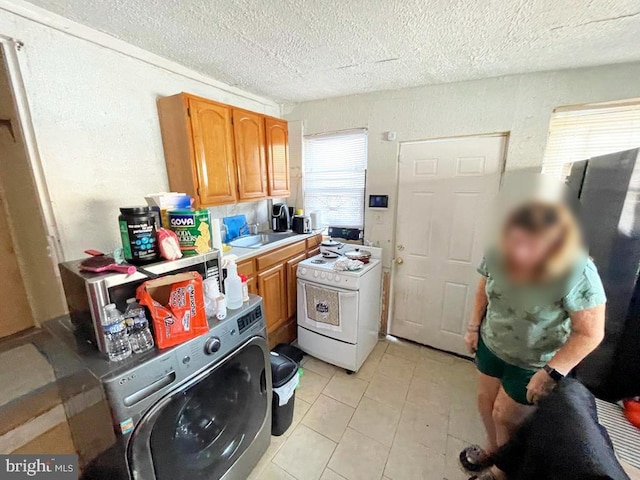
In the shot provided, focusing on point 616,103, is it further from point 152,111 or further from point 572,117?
point 152,111

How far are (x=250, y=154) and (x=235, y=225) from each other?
2.16 ft

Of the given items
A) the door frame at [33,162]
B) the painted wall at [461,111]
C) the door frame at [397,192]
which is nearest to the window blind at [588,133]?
the painted wall at [461,111]

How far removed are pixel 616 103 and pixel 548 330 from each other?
1672mm

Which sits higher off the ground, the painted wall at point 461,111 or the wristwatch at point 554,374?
the painted wall at point 461,111

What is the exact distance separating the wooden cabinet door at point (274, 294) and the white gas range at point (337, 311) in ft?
0.51

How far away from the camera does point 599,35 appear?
4.03 ft

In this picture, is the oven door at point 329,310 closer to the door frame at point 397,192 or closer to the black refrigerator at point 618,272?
the door frame at point 397,192

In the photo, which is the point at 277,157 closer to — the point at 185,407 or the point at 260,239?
the point at 260,239

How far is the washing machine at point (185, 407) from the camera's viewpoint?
0.73 m

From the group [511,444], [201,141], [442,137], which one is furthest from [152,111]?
[511,444]

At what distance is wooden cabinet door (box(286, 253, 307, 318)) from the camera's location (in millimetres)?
2182

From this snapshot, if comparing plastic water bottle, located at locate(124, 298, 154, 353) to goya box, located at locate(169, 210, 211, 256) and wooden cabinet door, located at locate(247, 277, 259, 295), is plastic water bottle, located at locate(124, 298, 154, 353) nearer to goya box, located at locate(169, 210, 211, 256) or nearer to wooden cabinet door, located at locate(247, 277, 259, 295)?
goya box, located at locate(169, 210, 211, 256)

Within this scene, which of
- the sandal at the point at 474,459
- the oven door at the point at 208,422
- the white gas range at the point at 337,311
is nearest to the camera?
the oven door at the point at 208,422

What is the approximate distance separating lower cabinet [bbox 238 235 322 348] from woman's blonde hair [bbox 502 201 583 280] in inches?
59.9
